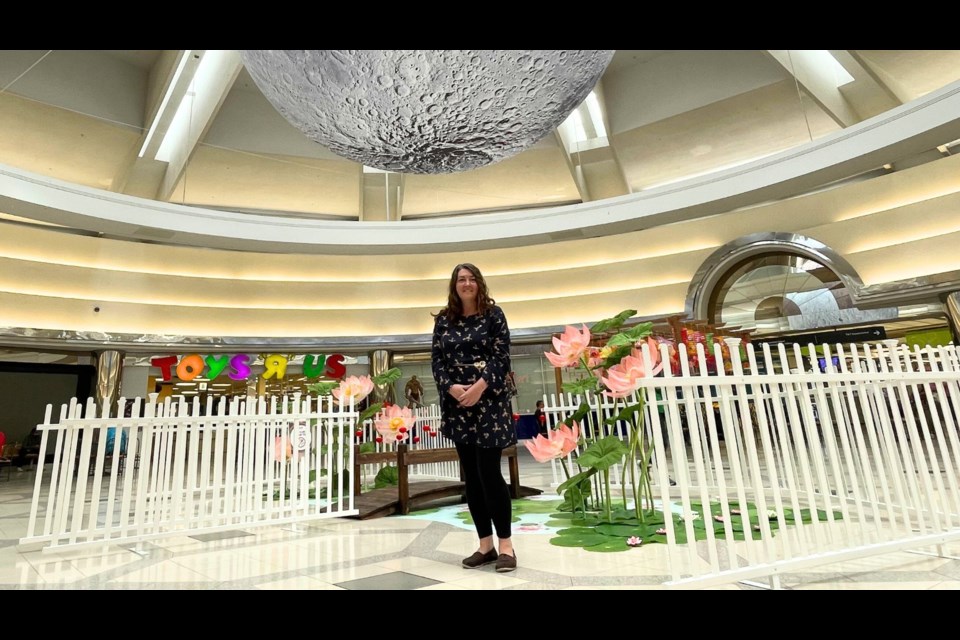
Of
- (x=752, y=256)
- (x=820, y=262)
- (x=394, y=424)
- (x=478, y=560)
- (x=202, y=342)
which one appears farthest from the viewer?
(x=202, y=342)

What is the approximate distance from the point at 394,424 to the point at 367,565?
6.62 ft

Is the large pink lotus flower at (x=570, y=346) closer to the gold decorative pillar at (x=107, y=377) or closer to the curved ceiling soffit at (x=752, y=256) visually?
the curved ceiling soffit at (x=752, y=256)

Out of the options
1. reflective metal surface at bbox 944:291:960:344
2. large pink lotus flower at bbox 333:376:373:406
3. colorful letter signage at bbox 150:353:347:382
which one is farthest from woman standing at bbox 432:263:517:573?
colorful letter signage at bbox 150:353:347:382

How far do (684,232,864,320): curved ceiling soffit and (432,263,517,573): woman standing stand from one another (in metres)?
7.97

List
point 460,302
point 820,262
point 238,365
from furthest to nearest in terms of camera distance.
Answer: point 238,365 → point 820,262 → point 460,302

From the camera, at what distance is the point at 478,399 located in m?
2.28

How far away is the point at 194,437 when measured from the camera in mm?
3516

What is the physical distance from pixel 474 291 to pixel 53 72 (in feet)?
28.8

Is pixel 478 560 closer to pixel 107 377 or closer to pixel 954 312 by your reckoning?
pixel 954 312

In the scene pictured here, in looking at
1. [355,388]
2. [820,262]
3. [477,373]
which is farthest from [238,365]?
[820,262]

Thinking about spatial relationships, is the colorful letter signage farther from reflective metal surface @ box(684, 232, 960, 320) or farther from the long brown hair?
the long brown hair

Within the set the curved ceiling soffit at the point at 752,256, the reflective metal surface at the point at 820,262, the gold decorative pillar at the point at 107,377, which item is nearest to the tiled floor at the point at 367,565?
the gold decorative pillar at the point at 107,377

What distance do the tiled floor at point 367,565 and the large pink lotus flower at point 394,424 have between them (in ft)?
2.99
